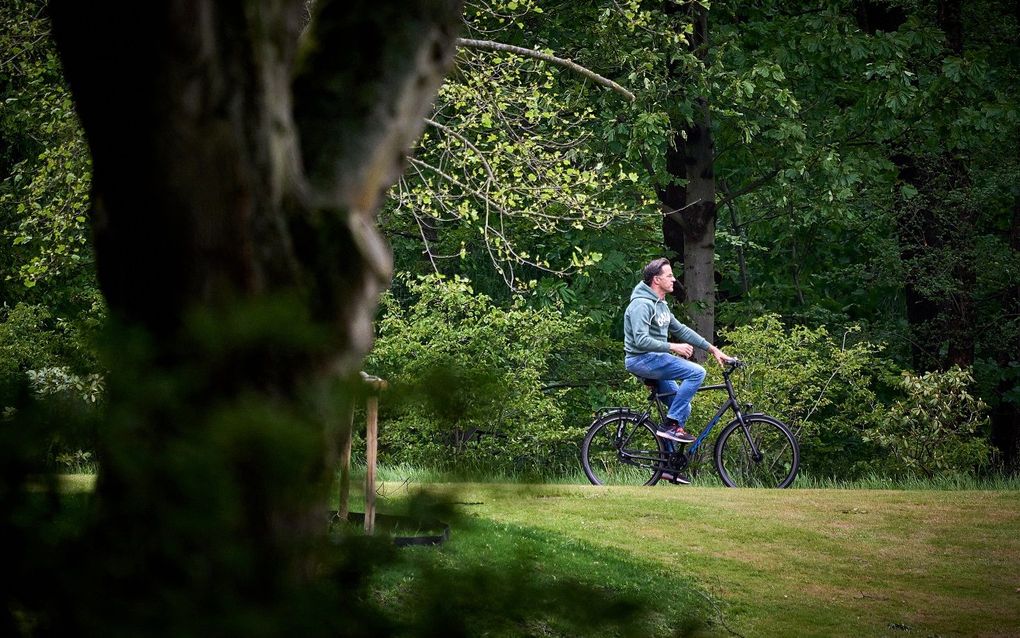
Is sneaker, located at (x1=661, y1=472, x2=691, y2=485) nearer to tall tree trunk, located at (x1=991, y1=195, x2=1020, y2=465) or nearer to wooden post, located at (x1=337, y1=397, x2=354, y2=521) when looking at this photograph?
tall tree trunk, located at (x1=991, y1=195, x2=1020, y2=465)

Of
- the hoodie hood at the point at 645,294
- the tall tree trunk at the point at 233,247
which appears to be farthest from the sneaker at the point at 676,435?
the tall tree trunk at the point at 233,247

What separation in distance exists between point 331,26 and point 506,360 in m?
12.3

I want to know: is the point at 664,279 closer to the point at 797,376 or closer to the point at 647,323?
the point at 647,323

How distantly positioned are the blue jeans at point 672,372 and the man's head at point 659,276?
1.99 feet

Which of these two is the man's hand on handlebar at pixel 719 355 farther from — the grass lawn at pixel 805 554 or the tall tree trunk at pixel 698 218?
the tall tree trunk at pixel 698 218

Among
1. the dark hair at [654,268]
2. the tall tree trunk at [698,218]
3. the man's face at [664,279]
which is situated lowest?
the man's face at [664,279]

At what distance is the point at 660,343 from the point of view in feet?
37.0

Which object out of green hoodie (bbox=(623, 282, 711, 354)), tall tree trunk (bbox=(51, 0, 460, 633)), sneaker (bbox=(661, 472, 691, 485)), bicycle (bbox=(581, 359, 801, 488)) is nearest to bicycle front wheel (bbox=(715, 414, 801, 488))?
bicycle (bbox=(581, 359, 801, 488))

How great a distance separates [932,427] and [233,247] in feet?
43.1

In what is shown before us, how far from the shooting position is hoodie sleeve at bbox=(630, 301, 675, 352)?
11227 mm

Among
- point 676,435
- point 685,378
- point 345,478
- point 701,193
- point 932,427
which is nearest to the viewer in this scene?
point 345,478

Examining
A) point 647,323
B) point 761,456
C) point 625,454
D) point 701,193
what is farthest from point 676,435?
point 701,193

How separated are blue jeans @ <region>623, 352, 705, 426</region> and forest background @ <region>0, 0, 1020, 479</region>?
1.12 meters

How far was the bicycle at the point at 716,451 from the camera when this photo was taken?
40.1ft
